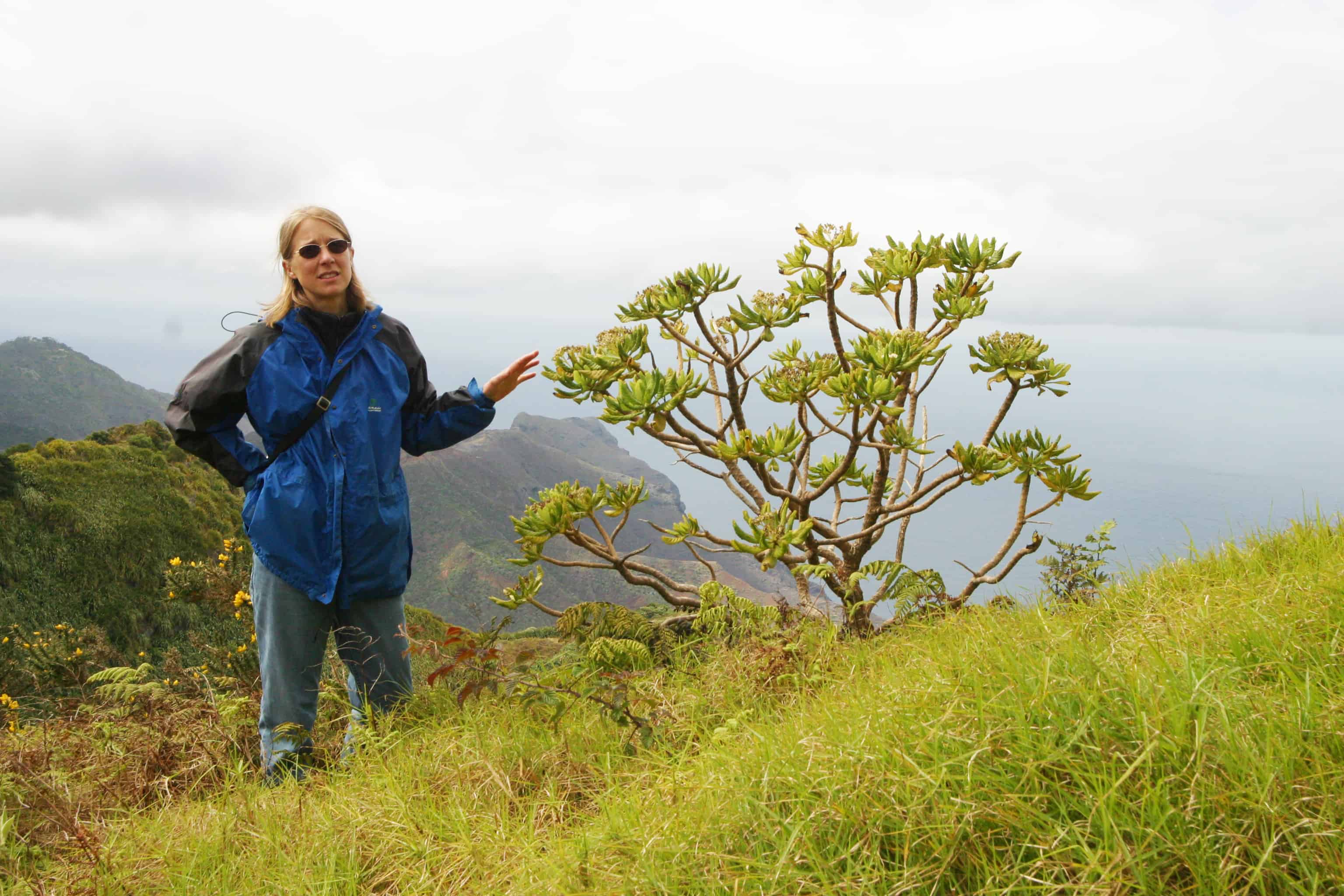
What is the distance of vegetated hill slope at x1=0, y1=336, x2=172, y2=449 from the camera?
175 feet

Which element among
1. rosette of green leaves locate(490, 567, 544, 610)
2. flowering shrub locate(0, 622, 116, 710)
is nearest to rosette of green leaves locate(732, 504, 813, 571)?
rosette of green leaves locate(490, 567, 544, 610)

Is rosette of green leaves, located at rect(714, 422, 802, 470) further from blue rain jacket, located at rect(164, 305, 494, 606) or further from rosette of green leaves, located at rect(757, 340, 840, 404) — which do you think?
blue rain jacket, located at rect(164, 305, 494, 606)

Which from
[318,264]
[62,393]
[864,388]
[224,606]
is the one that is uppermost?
[62,393]

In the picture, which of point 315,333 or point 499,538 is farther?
point 499,538

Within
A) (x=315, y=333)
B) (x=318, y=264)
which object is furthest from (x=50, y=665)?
(x=318, y=264)

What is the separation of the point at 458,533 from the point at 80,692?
96.5 feet

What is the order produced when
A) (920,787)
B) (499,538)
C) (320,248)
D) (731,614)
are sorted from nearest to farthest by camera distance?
(920,787), (320,248), (731,614), (499,538)

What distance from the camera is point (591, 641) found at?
383 centimetres

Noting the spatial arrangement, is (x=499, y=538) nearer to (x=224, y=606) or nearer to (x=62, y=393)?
(x=224, y=606)

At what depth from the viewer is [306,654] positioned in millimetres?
3332

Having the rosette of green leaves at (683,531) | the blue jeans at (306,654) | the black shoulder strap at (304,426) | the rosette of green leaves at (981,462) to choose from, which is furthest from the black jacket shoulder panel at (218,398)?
the rosette of green leaves at (981,462)

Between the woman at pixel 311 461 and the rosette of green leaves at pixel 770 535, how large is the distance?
1.40 m

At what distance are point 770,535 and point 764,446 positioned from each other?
43cm

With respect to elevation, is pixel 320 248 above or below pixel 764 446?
above
